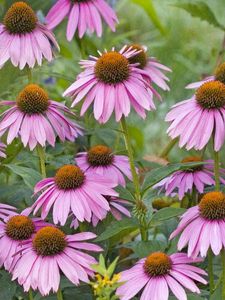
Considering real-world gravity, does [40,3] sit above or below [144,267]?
above

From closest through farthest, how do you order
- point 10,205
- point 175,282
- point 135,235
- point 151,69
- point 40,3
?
point 175,282 → point 10,205 → point 151,69 → point 135,235 → point 40,3

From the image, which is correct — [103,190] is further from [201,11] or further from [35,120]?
[201,11]

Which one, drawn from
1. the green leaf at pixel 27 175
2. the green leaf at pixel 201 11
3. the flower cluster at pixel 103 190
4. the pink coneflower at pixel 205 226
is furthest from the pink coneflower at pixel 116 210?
the green leaf at pixel 201 11

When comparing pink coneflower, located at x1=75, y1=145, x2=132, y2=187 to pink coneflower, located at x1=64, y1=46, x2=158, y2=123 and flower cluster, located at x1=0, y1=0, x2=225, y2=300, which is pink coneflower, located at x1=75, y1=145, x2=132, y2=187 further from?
pink coneflower, located at x1=64, y1=46, x2=158, y2=123

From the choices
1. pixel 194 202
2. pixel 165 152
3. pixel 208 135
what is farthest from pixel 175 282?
pixel 165 152

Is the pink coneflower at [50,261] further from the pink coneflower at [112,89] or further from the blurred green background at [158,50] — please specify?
the blurred green background at [158,50]

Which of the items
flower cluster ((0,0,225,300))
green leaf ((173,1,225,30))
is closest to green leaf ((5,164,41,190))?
flower cluster ((0,0,225,300))

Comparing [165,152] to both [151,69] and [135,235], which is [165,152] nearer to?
[135,235]
